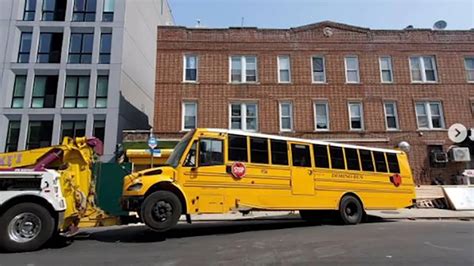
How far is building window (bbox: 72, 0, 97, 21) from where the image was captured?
23.1 meters

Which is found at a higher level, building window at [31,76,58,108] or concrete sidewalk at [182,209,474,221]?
building window at [31,76,58,108]

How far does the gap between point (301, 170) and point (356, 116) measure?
12121mm

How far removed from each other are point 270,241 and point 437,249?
3708mm

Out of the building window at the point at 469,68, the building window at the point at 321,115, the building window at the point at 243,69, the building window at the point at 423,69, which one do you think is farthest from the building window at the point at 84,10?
the building window at the point at 469,68

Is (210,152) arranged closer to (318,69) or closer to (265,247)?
(265,247)

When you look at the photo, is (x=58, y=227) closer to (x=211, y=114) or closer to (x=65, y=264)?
(x=65, y=264)

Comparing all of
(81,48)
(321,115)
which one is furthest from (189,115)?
(81,48)

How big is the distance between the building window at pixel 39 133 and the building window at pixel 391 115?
22.0 metres

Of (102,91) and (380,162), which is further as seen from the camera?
(102,91)

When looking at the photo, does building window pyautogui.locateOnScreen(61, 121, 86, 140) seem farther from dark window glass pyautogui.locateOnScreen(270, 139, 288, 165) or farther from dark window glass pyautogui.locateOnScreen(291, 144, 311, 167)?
dark window glass pyautogui.locateOnScreen(291, 144, 311, 167)

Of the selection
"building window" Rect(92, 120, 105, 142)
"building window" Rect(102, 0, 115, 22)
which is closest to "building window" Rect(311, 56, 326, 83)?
"building window" Rect(92, 120, 105, 142)

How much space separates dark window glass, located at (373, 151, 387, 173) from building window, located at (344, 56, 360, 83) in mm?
10297

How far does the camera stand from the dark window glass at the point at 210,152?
9.17m

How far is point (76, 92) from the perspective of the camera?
71.7 ft
